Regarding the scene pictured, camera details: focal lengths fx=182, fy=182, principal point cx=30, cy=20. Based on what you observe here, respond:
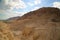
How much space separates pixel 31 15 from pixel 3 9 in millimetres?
1431

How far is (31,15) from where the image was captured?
8867 mm

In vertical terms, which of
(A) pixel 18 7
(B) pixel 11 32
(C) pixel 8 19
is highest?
(A) pixel 18 7

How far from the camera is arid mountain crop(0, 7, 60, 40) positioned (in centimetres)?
809

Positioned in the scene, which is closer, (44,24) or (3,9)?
(44,24)

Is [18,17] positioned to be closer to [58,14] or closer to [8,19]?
[8,19]

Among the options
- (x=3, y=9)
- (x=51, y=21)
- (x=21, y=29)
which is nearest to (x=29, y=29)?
(x=21, y=29)

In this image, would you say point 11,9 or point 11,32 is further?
point 11,9

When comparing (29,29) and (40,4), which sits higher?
(40,4)

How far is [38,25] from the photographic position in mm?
8359

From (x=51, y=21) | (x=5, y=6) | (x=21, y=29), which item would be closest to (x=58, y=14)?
(x=51, y=21)

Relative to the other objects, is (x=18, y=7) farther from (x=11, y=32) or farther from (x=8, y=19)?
(x=11, y=32)

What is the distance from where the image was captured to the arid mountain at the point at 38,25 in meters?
8.09

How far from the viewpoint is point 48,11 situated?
8.78 meters

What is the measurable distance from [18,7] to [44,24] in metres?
1.60
